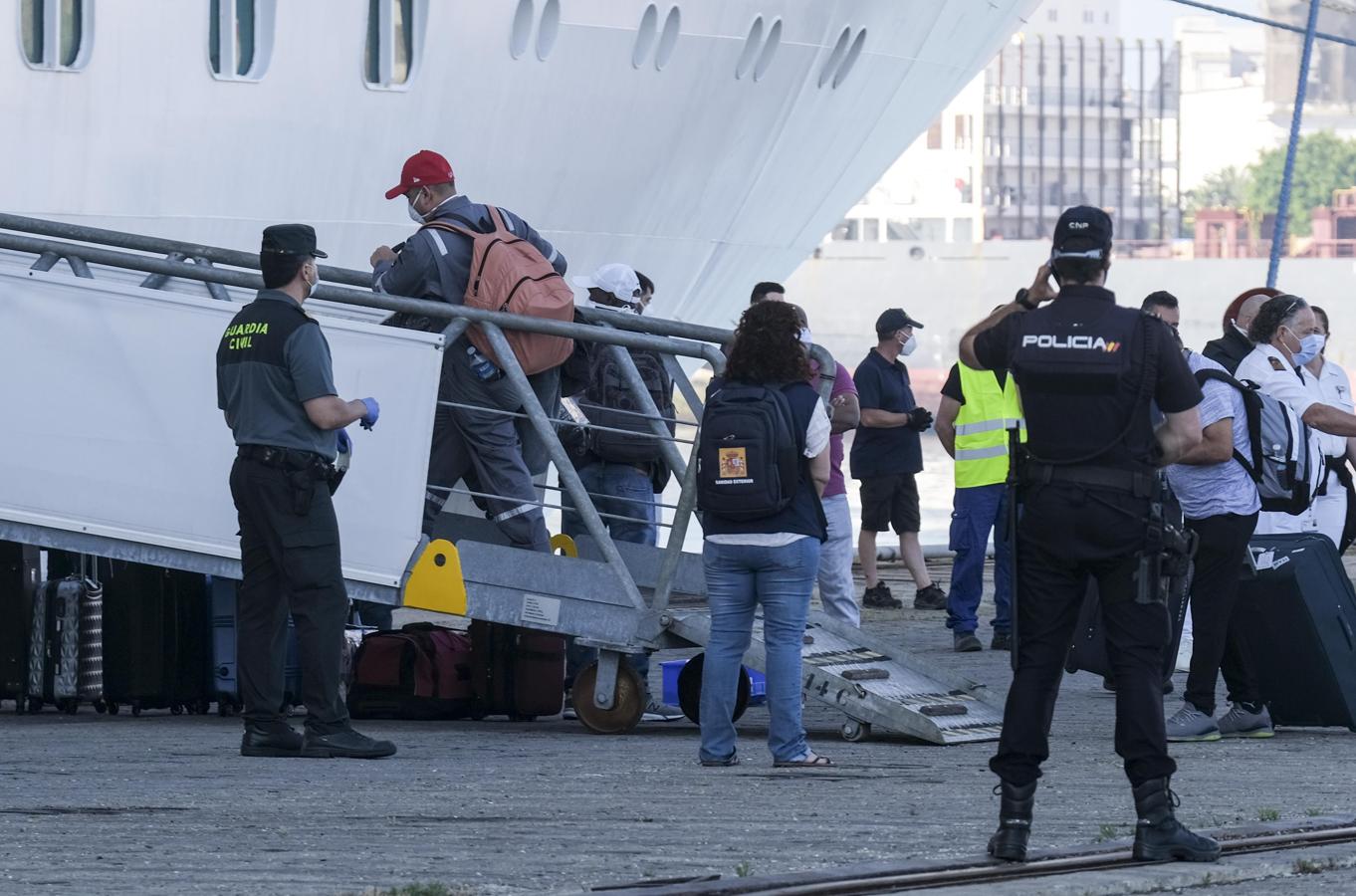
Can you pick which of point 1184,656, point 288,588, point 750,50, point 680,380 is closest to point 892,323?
point 1184,656

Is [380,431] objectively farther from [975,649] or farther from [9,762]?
[975,649]

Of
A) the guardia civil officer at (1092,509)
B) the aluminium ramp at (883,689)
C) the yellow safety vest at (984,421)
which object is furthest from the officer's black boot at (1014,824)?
the yellow safety vest at (984,421)

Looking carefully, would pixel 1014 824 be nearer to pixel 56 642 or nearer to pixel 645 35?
pixel 56 642

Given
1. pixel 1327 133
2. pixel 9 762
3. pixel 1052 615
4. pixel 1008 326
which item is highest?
pixel 1327 133

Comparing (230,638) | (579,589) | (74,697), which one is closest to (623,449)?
(579,589)

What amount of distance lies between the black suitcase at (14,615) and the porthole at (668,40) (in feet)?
25.2

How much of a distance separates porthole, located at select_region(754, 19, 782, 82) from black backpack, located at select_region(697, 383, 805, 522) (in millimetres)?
9841

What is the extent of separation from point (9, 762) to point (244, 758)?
0.67 meters

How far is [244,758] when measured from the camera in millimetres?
7074

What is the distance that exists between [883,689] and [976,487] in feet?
10.8

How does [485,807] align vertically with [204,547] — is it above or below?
below

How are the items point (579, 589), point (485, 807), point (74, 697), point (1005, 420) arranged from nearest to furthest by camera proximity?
point (485, 807) < point (579, 589) < point (74, 697) < point (1005, 420)

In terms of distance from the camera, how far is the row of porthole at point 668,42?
48.1 feet

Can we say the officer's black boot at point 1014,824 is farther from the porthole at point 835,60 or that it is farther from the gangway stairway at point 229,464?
the porthole at point 835,60
